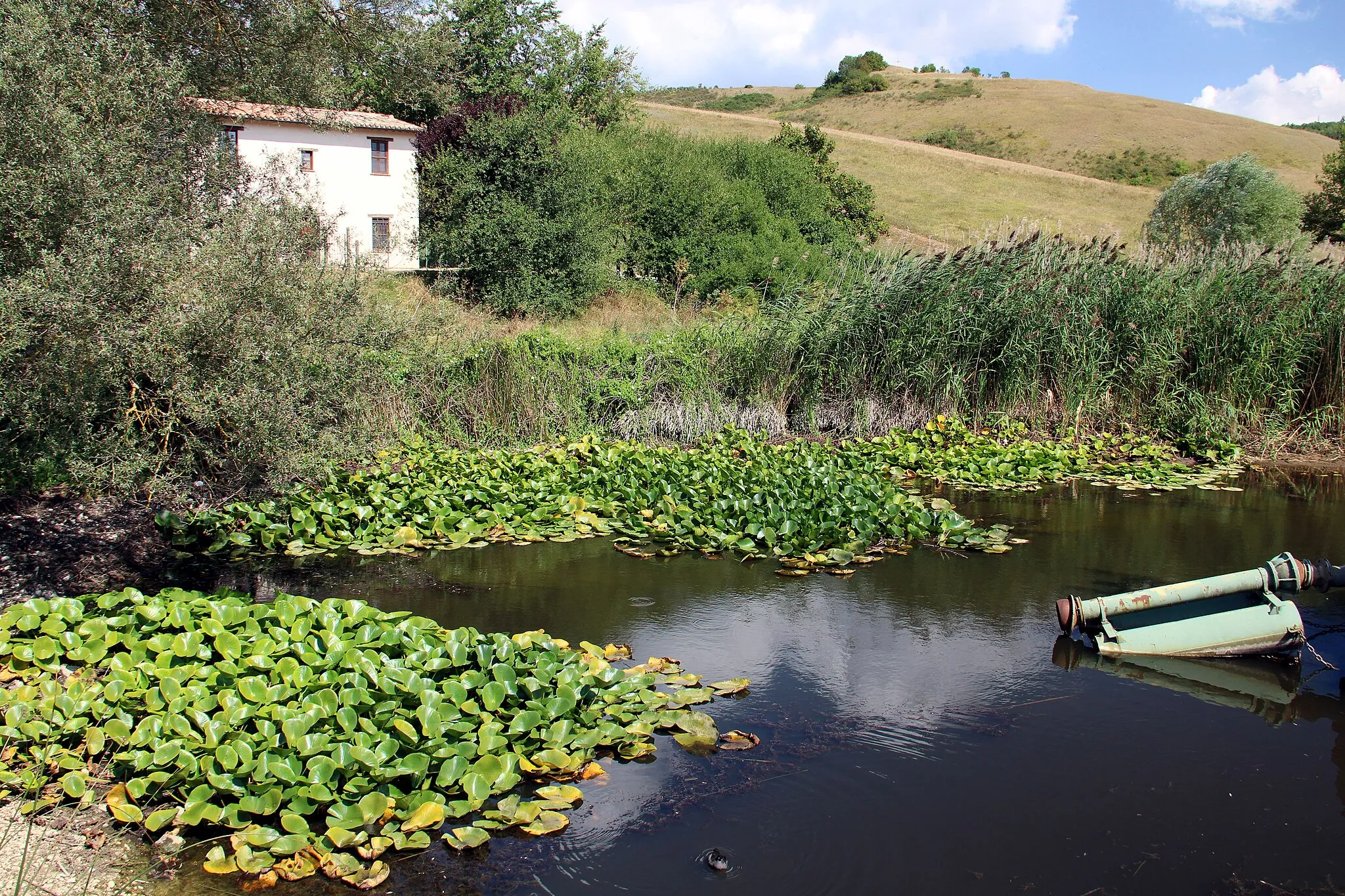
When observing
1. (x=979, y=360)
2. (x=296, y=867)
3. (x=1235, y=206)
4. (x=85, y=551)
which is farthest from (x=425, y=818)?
(x=1235, y=206)

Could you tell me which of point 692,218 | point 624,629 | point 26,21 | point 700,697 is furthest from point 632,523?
point 692,218

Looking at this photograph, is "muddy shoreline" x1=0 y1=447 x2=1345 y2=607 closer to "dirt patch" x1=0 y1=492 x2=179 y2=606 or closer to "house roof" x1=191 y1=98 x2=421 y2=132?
"dirt patch" x1=0 y1=492 x2=179 y2=606

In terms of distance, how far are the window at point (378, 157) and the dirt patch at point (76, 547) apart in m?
26.6

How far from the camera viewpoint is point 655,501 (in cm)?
789

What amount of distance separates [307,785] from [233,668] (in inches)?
33.9

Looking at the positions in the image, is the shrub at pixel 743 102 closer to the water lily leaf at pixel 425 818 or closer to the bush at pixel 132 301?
the bush at pixel 132 301

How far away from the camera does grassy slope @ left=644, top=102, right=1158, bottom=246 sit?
42156 millimetres

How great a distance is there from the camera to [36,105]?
559cm

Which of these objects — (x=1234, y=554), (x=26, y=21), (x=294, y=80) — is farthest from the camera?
(x=294, y=80)

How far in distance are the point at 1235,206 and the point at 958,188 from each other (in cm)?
2129

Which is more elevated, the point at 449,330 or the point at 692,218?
the point at 692,218

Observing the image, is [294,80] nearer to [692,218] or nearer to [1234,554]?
[1234,554]

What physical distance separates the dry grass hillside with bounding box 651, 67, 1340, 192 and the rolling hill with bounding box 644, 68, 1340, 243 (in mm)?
164

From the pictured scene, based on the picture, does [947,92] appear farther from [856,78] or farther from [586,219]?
[586,219]
